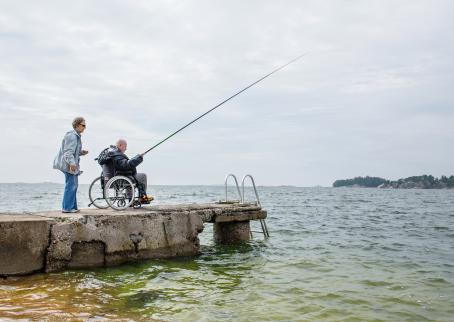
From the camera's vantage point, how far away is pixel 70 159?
7730 millimetres

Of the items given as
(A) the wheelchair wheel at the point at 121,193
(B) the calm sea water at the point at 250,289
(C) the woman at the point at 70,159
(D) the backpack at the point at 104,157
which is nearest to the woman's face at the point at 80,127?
(C) the woman at the point at 70,159

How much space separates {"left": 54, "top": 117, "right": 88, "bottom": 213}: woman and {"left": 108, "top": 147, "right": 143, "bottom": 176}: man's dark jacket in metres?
0.63

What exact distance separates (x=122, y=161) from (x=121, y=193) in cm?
72

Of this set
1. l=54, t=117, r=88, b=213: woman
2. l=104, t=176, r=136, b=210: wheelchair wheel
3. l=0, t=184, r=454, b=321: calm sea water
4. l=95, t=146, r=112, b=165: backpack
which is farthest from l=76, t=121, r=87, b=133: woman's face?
l=0, t=184, r=454, b=321: calm sea water

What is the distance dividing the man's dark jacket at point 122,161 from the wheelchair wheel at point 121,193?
0.20 metres

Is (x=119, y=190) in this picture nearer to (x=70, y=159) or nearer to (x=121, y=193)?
(x=121, y=193)

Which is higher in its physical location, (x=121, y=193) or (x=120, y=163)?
(x=120, y=163)

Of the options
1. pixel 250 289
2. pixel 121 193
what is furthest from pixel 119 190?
pixel 250 289

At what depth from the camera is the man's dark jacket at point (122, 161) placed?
329 inches

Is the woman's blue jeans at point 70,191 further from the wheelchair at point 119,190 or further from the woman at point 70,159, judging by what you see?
the wheelchair at point 119,190

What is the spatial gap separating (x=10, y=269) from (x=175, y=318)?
9.68 ft

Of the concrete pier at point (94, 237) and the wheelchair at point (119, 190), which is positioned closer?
the concrete pier at point (94, 237)

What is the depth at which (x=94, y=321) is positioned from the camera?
15.6ft

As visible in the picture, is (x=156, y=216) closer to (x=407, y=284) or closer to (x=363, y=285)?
(x=363, y=285)
